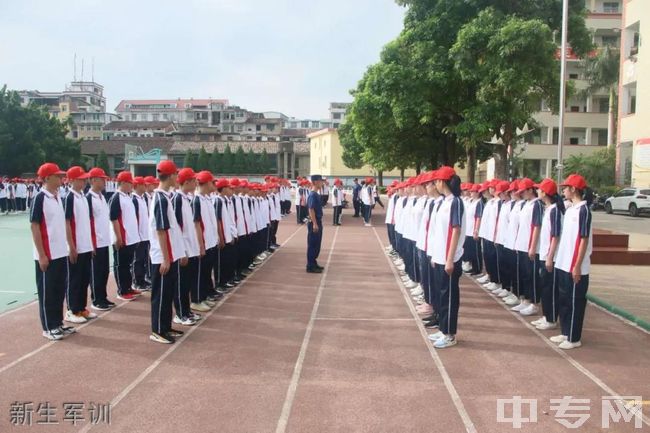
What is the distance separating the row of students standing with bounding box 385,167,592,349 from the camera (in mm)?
5695

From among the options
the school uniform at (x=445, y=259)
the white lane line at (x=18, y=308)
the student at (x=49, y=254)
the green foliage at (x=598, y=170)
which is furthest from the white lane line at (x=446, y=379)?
the green foliage at (x=598, y=170)

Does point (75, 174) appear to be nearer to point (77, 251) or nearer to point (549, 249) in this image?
point (77, 251)

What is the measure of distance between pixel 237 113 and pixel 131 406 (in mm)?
82275

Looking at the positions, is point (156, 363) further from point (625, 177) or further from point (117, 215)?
point (625, 177)

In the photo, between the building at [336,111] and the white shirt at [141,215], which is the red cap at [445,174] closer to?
the white shirt at [141,215]

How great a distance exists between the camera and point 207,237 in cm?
745

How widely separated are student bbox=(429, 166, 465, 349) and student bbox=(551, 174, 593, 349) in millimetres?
1145

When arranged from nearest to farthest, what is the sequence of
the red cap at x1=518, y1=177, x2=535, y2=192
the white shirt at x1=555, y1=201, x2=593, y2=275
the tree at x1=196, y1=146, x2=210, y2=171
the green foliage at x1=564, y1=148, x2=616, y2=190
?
1. the white shirt at x1=555, y1=201, x2=593, y2=275
2. the red cap at x1=518, y1=177, x2=535, y2=192
3. the green foliage at x1=564, y1=148, x2=616, y2=190
4. the tree at x1=196, y1=146, x2=210, y2=171

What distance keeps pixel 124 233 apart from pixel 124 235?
3 cm

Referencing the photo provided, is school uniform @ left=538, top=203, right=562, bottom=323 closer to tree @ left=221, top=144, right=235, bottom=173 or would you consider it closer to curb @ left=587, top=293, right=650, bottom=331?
curb @ left=587, top=293, right=650, bottom=331

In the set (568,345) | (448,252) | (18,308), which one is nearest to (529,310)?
(568,345)

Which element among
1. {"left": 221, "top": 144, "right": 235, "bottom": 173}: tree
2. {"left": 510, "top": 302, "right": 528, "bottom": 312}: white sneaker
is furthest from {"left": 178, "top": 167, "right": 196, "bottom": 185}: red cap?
{"left": 221, "top": 144, "right": 235, "bottom": 173}: tree

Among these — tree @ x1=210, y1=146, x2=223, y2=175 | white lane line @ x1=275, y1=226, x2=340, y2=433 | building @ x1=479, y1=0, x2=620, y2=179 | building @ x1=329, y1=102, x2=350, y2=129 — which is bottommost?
white lane line @ x1=275, y1=226, x2=340, y2=433

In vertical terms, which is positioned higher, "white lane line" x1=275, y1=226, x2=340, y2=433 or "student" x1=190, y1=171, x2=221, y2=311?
"student" x1=190, y1=171, x2=221, y2=311
